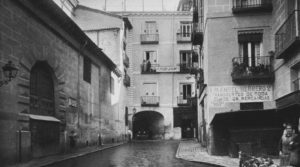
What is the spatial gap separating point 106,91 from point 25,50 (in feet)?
58.2

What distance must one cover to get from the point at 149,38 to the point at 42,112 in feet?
90.6

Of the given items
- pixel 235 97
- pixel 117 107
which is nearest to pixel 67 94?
pixel 235 97

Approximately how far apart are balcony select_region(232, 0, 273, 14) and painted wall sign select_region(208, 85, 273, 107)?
3.26 metres

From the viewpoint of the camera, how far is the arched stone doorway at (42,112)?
18297 millimetres

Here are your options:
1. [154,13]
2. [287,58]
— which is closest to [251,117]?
[287,58]

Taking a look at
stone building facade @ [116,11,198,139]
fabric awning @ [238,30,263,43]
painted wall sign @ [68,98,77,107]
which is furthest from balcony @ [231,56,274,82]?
stone building facade @ [116,11,198,139]

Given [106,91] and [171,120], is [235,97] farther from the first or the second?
[171,120]

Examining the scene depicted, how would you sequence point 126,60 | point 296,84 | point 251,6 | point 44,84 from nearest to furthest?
point 296,84, point 251,6, point 44,84, point 126,60

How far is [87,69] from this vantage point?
28766 mm

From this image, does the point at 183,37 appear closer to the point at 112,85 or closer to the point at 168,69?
the point at 168,69

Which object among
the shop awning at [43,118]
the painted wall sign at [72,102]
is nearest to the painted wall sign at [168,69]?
the painted wall sign at [72,102]

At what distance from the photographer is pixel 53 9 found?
20.0 m

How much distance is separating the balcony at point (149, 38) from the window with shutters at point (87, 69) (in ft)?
56.4

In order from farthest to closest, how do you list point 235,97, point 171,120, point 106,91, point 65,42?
point 171,120, point 106,91, point 65,42, point 235,97
